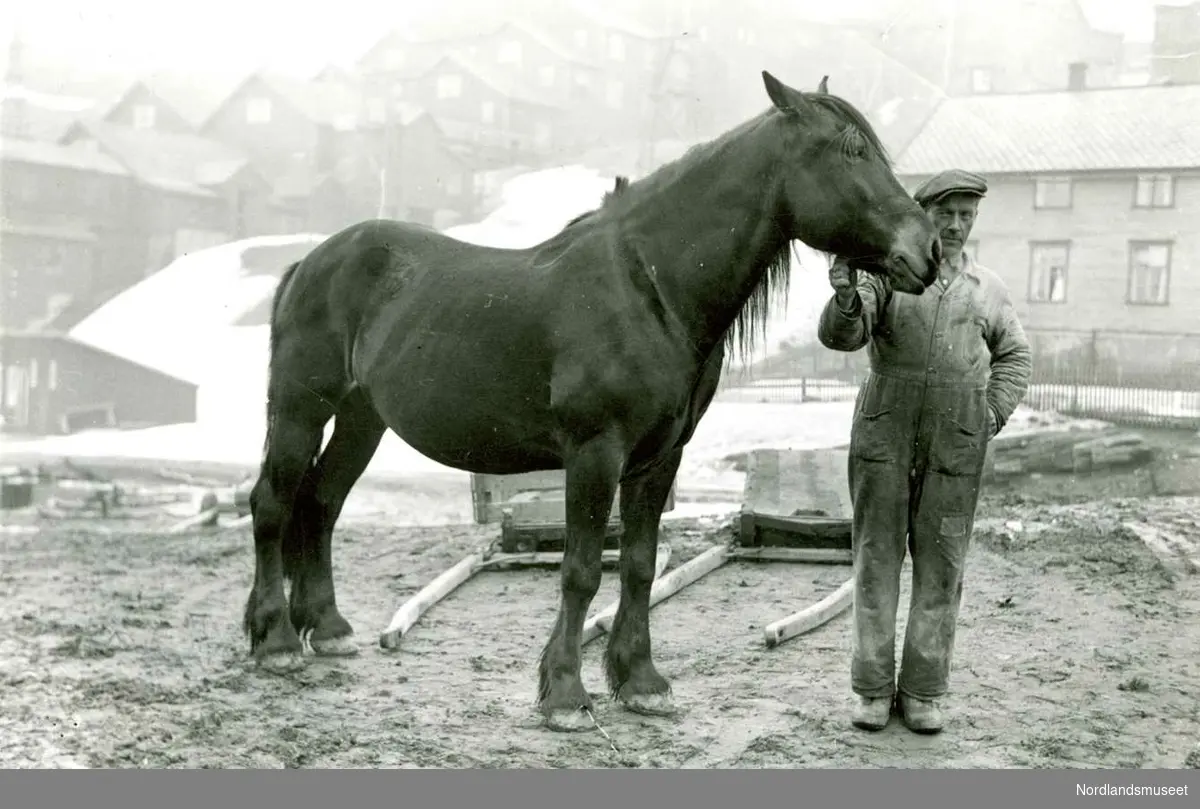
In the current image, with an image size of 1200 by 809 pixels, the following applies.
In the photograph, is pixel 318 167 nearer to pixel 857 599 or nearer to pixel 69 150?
pixel 69 150

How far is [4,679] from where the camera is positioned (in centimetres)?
440

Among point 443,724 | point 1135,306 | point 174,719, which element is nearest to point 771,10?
point 1135,306

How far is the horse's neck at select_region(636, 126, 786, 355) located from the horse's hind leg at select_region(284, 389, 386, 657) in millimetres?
1735

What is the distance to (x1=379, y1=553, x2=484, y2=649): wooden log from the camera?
457 centimetres

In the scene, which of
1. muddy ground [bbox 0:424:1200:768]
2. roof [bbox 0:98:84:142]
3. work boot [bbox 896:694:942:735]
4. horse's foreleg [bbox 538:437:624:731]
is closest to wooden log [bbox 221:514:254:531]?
muddy ground [bbox 0:424:1200:768]

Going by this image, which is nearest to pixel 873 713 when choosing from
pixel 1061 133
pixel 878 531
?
pixel 878 531

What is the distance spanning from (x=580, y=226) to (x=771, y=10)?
2.58m

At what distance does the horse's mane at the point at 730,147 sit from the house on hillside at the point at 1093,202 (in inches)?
107

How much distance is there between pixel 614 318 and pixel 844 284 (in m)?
0.81

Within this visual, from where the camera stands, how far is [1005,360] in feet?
11.8

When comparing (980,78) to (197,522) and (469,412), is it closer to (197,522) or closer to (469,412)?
(469,412)

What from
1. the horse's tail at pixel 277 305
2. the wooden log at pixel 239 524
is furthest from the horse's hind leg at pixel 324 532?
the wooden log at pixel 239 524

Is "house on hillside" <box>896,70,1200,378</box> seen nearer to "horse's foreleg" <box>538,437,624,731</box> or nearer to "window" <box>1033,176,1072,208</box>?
"window" <box>1033,176,1072,208</box>

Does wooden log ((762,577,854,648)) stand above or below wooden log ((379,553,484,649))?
above
